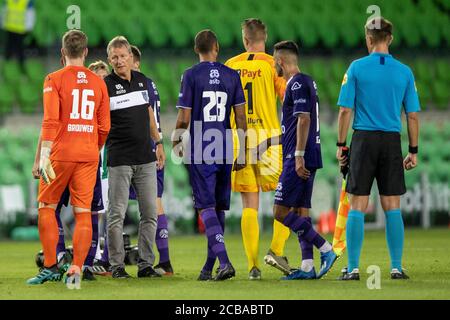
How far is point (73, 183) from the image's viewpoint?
8.12 meters

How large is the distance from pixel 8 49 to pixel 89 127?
430 inches

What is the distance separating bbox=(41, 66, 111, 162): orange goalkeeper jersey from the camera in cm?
800

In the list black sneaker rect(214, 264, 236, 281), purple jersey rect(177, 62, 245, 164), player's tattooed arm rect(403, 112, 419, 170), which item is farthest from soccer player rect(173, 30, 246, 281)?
player's tattooed arm rect(403, 112, 419, 170)

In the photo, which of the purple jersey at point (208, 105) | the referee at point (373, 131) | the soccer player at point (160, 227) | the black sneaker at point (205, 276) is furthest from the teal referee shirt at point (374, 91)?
the soccer player at point (160, 227)

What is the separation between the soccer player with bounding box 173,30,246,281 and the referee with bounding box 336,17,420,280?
0.96 metres

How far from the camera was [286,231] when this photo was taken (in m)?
9.05

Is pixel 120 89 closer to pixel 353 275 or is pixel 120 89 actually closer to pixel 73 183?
pixel 73 183

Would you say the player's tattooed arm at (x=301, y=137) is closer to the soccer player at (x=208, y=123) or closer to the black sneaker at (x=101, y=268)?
the soccer player at (x=208, y=123)

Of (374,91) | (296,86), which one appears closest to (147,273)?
(296,86)

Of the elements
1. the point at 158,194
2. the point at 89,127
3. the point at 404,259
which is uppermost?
the point at 89,127
